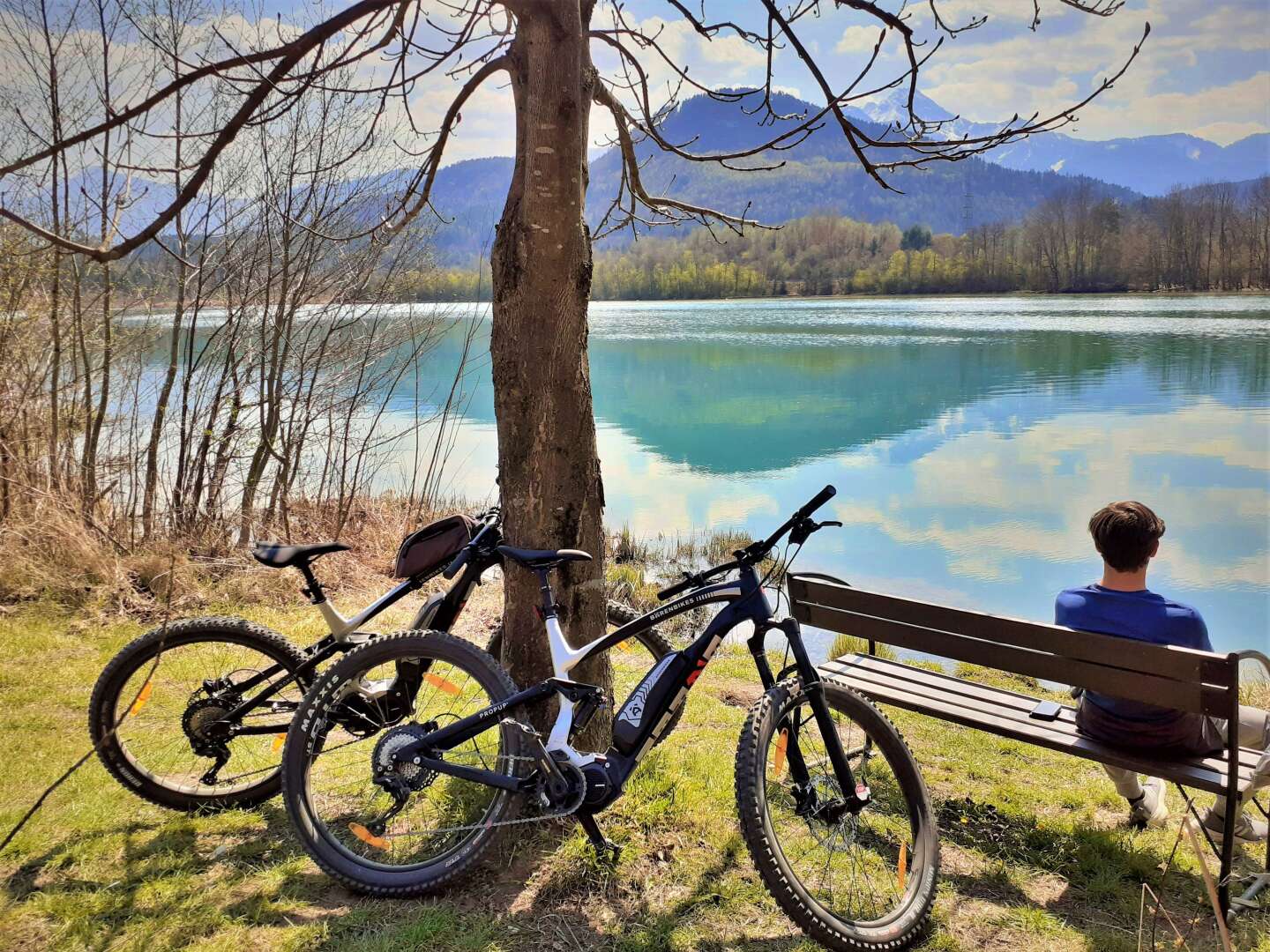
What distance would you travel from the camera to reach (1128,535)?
3086 mm

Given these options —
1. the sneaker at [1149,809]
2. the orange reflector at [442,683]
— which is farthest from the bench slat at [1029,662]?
the orange reflector at [442,683]

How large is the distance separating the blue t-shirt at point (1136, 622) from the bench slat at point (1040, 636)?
4.4 inches

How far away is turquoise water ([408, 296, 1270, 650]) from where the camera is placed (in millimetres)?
13875

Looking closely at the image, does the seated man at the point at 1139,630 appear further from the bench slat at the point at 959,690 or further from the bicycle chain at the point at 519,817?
the bicycle chain at the point at 519,817

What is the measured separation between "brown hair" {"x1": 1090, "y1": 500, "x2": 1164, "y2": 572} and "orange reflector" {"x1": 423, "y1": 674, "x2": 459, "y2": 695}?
226cm

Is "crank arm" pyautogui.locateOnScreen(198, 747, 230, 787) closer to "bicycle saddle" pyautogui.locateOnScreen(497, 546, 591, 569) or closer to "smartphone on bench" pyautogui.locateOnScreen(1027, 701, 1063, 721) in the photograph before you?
"bicycle saddle" pyautogui.locateOnScreen(497, 546, 591, 569)

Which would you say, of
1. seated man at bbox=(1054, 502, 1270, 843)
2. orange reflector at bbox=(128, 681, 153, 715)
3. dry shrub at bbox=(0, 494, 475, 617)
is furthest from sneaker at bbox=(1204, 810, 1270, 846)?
dry shrub at bbox=(0, 494, 475, 617)

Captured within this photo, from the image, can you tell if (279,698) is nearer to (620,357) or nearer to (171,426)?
(171,426)

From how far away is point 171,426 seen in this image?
836cm

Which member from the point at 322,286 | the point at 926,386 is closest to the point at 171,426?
the point at 322,286

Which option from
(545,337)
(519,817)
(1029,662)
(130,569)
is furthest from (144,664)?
(130,569)

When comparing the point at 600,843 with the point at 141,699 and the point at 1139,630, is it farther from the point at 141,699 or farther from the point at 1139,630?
the point at 1139,630

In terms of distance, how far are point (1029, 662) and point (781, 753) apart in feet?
3.73

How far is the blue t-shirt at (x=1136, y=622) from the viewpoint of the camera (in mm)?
3006
